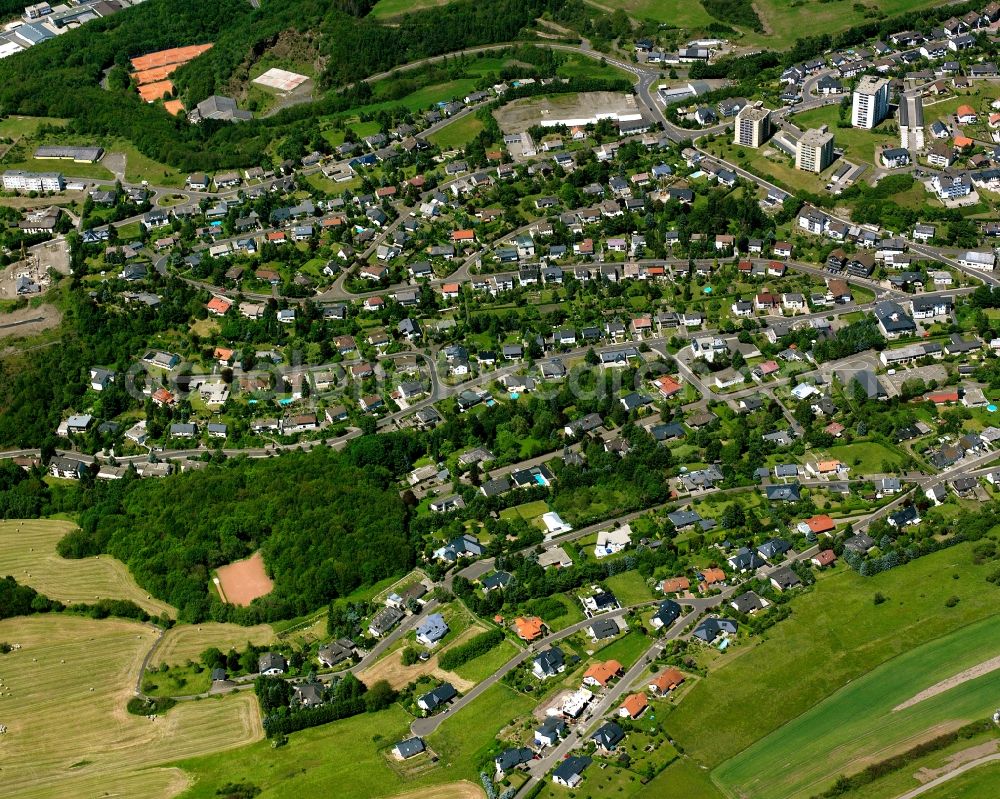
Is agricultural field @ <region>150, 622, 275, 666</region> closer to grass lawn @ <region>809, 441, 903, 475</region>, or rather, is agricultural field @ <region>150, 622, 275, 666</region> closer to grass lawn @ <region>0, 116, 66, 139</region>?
grass lawn @ <region>809, 441, 903, 475</region>

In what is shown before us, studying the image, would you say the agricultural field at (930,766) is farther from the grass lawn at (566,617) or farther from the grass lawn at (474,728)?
the grass lawn at (566,617)

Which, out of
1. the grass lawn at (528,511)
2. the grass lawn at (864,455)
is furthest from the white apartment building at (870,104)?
the grass lawn at (528,511)

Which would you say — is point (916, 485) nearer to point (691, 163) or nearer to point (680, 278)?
point (680, 278)

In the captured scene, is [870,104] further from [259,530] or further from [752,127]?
[259,530]

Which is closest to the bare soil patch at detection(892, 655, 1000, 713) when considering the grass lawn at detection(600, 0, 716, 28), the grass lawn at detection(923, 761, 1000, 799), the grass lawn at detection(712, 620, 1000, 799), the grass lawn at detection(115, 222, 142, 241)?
the grass lawn at detection(712, 620, 1000, 799)

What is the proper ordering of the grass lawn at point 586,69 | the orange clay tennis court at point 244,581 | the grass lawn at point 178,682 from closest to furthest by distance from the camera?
1. the grass lawn at point 178,682
2. the orange clay tennis court at point 244,581
3. the grass lawn at point 586,69

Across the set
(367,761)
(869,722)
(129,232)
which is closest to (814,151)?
(129,232)

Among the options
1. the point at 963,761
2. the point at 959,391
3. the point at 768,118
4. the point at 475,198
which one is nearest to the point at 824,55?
the point at 768,118
